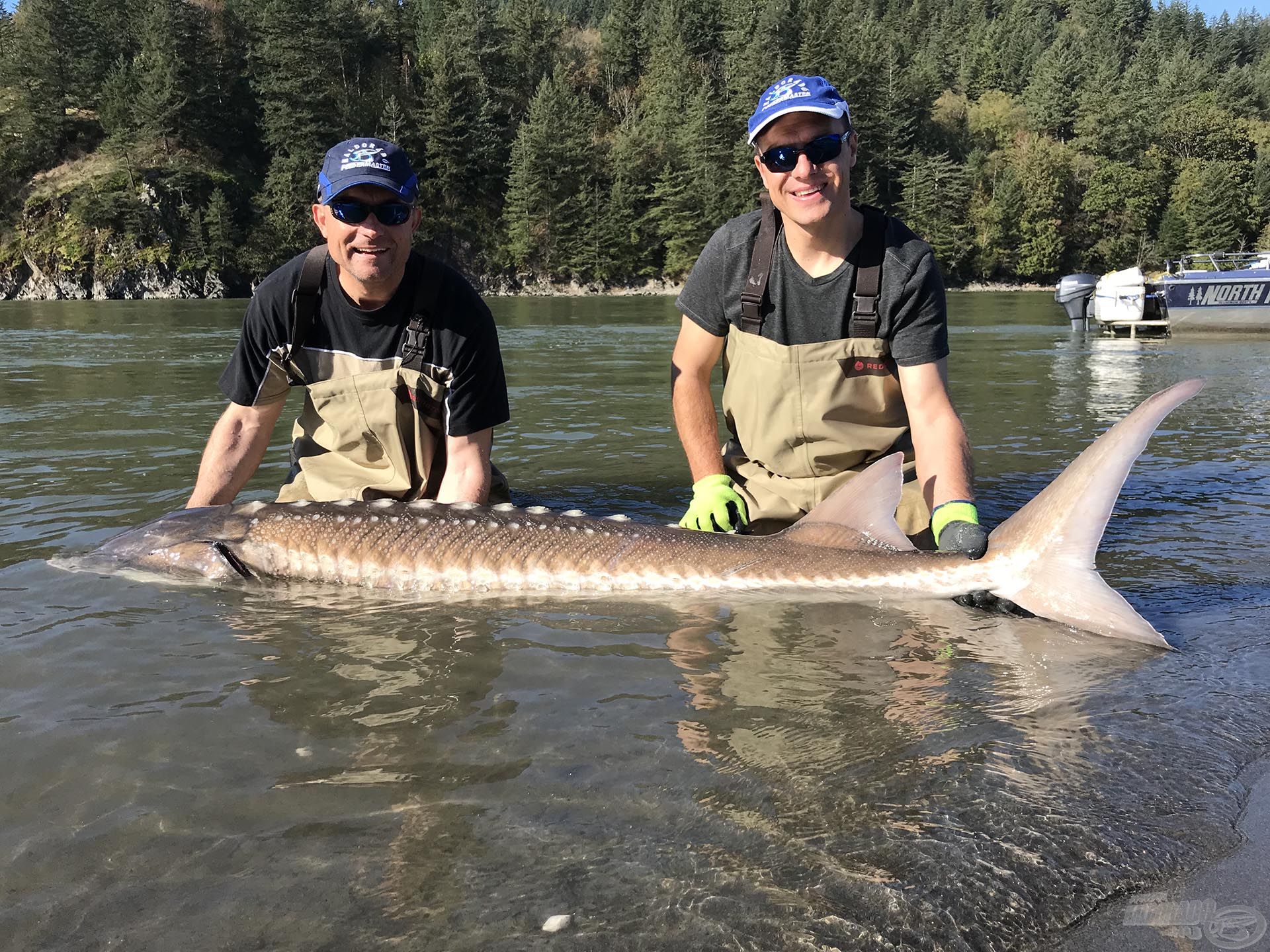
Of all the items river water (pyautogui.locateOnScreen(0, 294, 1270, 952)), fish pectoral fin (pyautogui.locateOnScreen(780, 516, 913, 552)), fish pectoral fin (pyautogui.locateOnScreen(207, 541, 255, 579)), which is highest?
fish pectoral fin (pyautogui.locateOnScreen(780, 516, 913, 552))

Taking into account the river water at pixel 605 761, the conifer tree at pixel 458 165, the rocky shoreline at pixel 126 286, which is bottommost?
the river water at pixel 605 761

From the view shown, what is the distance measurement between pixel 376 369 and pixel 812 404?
2012 mm

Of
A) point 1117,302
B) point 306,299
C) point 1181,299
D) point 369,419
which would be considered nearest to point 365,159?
point 306,299

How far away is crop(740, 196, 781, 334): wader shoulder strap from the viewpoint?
4.45 meters

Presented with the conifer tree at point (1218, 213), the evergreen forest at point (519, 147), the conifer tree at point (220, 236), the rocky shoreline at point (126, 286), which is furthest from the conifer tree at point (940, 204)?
the conifer tree at point (220, 236)

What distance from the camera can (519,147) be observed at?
231 feet

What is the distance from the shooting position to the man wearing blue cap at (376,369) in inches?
182

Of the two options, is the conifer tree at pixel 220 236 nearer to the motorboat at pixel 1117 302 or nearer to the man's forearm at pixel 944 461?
the motorboat at pixel 1117 302

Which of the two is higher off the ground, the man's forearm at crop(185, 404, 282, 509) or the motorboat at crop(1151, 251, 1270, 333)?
the motorboat at crop(1151, 251, 1270, 333)

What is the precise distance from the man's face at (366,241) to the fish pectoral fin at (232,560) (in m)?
1.27

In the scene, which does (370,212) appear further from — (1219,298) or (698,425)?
(1219,298)

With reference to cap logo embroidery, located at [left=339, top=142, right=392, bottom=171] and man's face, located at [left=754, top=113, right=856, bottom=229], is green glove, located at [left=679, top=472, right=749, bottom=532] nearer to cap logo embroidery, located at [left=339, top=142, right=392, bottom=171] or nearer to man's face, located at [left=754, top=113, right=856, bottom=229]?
man's face, located at [left=754, top=113, right=856, bottom=229]


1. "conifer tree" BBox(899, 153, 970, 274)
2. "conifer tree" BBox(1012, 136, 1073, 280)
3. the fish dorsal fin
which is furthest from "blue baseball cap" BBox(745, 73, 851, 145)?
"conifer tree" BBox(1012, 136, 1073, 280)

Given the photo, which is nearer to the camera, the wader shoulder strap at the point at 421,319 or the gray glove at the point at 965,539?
the gray glove at the point at 965,539
